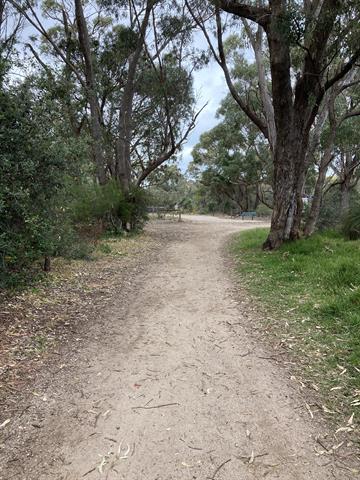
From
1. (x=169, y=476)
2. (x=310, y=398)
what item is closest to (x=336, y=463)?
(x=310, y=398)

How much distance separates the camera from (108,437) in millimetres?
2379

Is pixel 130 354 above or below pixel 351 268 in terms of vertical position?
below

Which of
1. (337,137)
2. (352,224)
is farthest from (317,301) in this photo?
(337,137)

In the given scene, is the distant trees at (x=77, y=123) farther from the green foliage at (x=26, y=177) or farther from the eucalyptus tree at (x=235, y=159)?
the eucalyptus tree at (x=235, y=159)

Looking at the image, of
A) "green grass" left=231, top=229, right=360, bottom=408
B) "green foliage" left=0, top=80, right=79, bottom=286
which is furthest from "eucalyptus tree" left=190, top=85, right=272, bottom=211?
"green foliage" left=0, top=80, right=79, bottom=286

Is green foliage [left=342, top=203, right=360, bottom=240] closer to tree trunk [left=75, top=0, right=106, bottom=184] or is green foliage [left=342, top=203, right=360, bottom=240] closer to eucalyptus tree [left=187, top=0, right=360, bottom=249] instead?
eucalyptus tree [left=187, top=0, right=360, bottom=249]

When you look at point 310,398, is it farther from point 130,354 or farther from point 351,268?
point 351,268

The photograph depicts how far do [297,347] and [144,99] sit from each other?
1757 cm

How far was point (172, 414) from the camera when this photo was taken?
2613 millimetres

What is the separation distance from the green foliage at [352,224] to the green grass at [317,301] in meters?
1.14

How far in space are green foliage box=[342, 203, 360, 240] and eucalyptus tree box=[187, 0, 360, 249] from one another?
4.55 feet

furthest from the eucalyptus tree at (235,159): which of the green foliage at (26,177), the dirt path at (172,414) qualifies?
the dirt path at (172,414)

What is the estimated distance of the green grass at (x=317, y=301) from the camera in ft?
10.6

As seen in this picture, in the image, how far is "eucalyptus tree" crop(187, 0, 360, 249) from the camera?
6.21 metres
